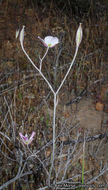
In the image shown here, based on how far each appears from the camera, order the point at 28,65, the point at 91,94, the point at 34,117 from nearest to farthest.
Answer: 1. the point at 34,117
2. the point at 91,94
3. the point at 28,65

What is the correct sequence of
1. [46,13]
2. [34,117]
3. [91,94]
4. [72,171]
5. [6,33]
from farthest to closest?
Result: 1. [46,13]
2. [6,33]
3. [91,94]
4. [34,117]
5. [72,171]

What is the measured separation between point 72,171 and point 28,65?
3.85ft

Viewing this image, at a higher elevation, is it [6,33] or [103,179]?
[6,33]

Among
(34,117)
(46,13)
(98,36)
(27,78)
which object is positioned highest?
(46,13)

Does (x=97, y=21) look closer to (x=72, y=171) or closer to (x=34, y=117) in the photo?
(x=34, y=117)

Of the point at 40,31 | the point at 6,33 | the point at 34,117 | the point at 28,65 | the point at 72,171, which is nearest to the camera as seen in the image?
the point at 72,171

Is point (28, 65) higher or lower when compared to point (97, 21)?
lower

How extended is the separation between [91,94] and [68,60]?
0.42 meters

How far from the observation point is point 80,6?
3.43 meters

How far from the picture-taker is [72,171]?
117 centimetres

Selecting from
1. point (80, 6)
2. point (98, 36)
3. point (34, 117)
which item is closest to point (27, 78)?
point (34, 117)

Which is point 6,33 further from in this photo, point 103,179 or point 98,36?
point 103,179

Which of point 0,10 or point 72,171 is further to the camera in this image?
point 0,10

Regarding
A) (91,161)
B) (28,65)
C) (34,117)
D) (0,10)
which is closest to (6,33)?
(0,10)
